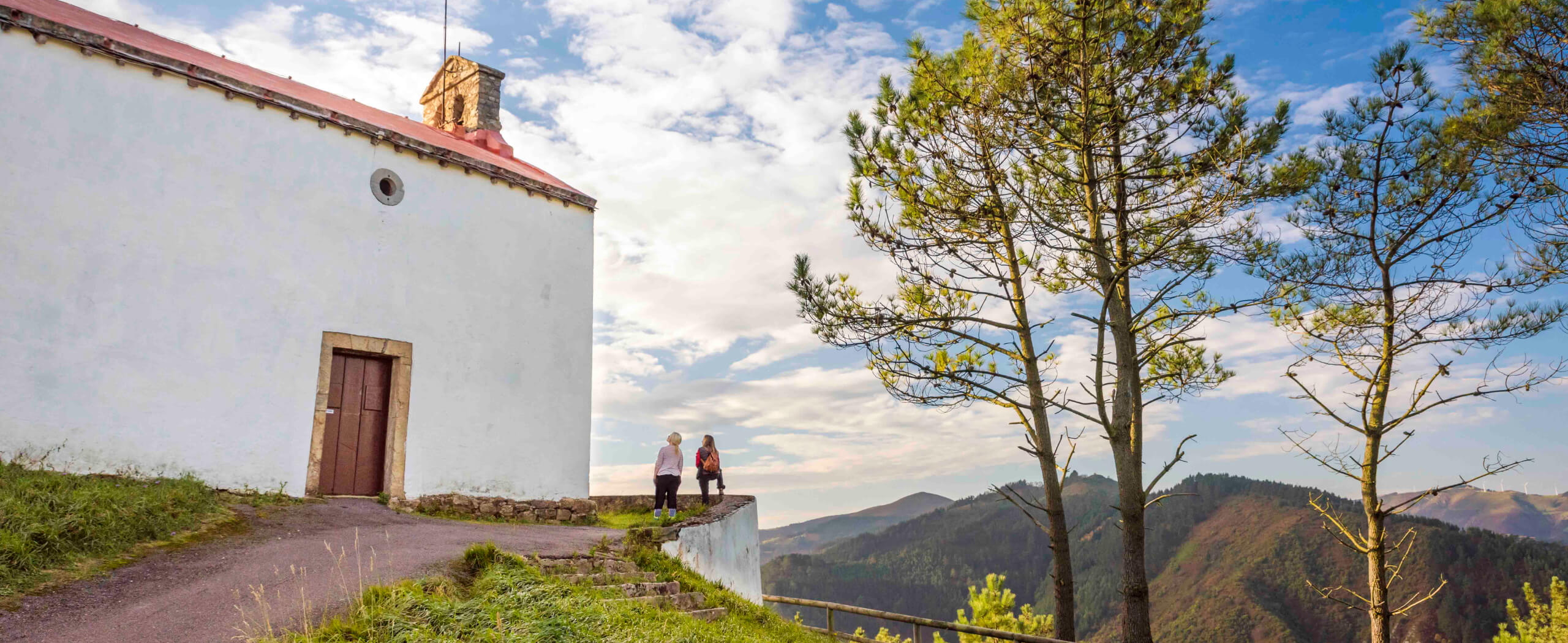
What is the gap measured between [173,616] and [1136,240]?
9698 millimetres

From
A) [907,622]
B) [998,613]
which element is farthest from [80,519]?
[998,613]

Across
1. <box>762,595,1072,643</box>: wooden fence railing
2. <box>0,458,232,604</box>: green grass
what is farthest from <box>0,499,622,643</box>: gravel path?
<box>762,595,1072,643</box>: wooden fence railing

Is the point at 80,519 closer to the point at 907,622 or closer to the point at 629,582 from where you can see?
the point at 629,582

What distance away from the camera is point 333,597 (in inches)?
237

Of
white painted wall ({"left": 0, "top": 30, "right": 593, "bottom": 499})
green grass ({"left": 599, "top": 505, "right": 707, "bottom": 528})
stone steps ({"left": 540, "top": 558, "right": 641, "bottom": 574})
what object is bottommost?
stone steps ({"left": 540, "top": 558, "right": 641, "bottom": 574})

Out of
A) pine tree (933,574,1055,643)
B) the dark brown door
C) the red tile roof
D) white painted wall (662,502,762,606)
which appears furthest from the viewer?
pine tree (933,574,1055,643)

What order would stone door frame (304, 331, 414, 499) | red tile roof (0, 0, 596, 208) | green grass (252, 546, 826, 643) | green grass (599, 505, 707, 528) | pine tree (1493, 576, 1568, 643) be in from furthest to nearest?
pine tree (1493, 576, 1568, 643)
green grass (599, 505, 707, 528)
stone door frame (304, 331, 414, 499)
red tile roof (0, 0, 596, 208)
green grass (252, 546, 826, 643)

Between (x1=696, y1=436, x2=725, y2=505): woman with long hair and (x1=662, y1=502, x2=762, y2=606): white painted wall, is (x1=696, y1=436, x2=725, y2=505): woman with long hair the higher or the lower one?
the higher one

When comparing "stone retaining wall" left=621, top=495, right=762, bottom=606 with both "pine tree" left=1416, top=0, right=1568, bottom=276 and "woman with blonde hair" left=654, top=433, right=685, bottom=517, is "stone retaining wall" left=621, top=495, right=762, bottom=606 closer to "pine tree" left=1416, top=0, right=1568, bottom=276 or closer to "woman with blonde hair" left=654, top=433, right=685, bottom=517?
"woman with blonde hair" left=654, top=433, right=685, bottom=517

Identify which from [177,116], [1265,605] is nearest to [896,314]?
[177,116]

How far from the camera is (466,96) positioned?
1769cm

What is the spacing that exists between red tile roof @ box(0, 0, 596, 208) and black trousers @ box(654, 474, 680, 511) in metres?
5.51

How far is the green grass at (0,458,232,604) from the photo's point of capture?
20.8 ft

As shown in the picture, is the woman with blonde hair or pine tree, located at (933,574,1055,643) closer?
the woman with blonde hair
